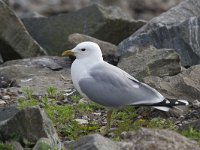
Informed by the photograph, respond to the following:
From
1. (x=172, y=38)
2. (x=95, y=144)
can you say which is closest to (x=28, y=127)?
(x=95, y=144)

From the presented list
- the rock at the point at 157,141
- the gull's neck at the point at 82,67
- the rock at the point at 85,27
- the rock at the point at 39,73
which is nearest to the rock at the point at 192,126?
the rock at the point at 157,141

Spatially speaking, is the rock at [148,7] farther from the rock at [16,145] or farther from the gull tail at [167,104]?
the rock at [16,145]

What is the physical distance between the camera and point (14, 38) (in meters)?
12.5

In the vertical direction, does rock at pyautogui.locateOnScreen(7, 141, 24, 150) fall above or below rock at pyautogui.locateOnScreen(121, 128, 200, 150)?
below

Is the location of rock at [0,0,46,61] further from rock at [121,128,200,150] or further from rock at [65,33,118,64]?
rock at [121,128,200,150]

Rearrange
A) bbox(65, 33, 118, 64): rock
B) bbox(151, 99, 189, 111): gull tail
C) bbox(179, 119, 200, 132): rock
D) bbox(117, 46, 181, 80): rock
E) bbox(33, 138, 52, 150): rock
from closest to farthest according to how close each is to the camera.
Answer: bbox(33, 138, 52, 150): rock → bbox(179, 119, 200, 132): rock → bbox(151, 99, 189, 111): gull tail → bbox(117, 46, 181, 80): rock → bbox(65, 33, 118, 64): rock

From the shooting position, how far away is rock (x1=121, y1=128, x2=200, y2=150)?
6496 mm

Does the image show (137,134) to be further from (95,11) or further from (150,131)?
(95,11)

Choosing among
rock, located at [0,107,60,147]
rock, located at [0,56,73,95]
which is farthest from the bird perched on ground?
rock, located at [0,56,73,95]

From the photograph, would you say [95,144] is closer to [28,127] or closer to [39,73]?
[28,127]

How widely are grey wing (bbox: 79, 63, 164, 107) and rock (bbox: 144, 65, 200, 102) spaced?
0.96 meters

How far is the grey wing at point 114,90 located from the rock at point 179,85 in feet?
3.14

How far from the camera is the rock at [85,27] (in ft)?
43.3

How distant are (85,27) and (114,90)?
515cm
